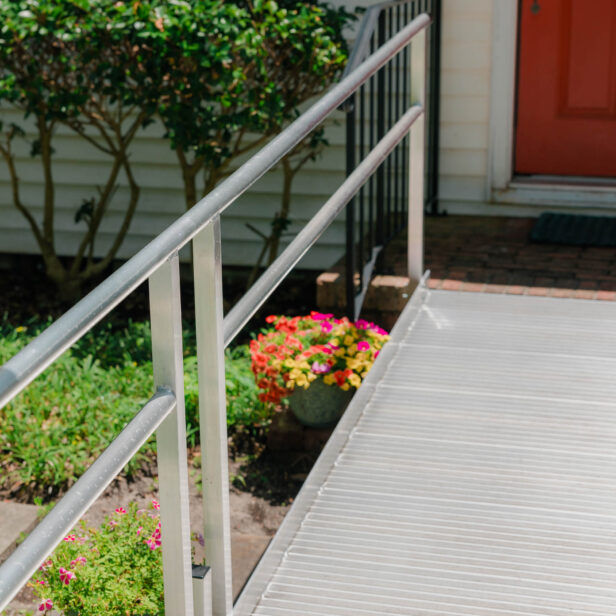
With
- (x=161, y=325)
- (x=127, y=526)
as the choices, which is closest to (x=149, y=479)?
(x=127, y=526)

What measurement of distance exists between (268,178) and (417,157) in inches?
92.3

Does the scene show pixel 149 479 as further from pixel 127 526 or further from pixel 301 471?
pixel 127 526

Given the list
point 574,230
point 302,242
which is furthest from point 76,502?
point 574,230

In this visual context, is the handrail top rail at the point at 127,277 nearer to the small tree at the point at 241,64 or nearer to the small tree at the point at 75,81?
the small tree at the point at 241,64

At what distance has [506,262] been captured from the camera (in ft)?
16.3

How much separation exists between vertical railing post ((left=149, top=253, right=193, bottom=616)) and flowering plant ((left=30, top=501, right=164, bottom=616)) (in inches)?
24.2

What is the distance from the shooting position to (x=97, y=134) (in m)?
6.42

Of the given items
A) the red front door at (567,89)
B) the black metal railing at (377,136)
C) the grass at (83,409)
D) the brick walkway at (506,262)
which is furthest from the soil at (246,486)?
the red front door at (567,89)

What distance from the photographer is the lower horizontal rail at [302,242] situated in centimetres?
222

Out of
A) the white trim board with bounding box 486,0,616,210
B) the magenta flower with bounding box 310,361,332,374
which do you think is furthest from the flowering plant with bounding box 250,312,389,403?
the white trim board with bounding box 486,0,616,210

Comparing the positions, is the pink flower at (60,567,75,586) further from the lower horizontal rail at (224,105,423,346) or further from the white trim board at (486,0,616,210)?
the white trim board at (486,0,616,210)

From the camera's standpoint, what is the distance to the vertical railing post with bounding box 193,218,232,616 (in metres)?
2.00

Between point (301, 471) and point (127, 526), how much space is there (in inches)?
57.0

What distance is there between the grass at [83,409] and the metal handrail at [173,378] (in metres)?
1.95
